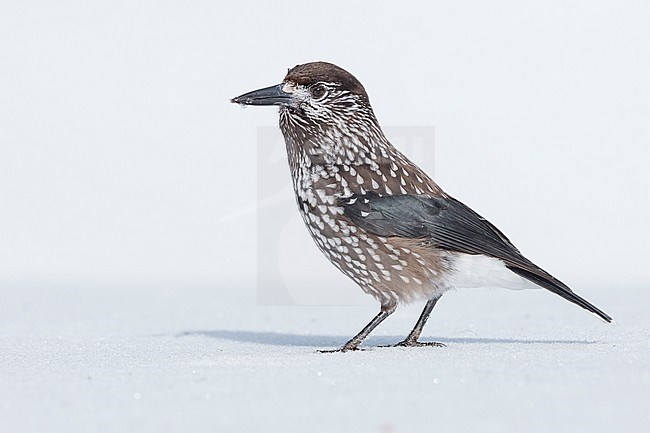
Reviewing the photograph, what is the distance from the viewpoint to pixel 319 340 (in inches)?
240

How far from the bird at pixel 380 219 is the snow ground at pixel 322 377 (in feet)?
1.16

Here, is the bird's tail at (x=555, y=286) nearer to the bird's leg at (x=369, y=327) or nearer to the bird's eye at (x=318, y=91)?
the bird's leg at (x=369, y=327)

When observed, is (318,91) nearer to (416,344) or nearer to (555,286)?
(416,344)

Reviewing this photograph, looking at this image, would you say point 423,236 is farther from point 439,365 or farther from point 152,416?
point 152,416

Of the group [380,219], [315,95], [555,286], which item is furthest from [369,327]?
[315,95]

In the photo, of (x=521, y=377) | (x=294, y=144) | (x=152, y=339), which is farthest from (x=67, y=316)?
(x=521, y=377)

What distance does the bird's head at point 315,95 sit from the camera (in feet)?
18.1

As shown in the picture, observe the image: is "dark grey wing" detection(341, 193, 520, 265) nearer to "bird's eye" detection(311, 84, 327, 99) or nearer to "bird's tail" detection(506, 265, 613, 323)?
"bird's tail" detection(506, 265, 613, 323)

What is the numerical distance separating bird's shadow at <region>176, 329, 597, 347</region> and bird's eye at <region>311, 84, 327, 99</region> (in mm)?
1456

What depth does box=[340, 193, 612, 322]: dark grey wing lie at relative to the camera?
5.08 metres

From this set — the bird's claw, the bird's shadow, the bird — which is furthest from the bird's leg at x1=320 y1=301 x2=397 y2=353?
the bird's shadow

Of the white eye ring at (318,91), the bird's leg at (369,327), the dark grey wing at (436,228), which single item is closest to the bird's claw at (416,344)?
the bird's leg at (369,327)

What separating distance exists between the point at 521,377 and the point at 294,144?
2.14 meters

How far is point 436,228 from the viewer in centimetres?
512
